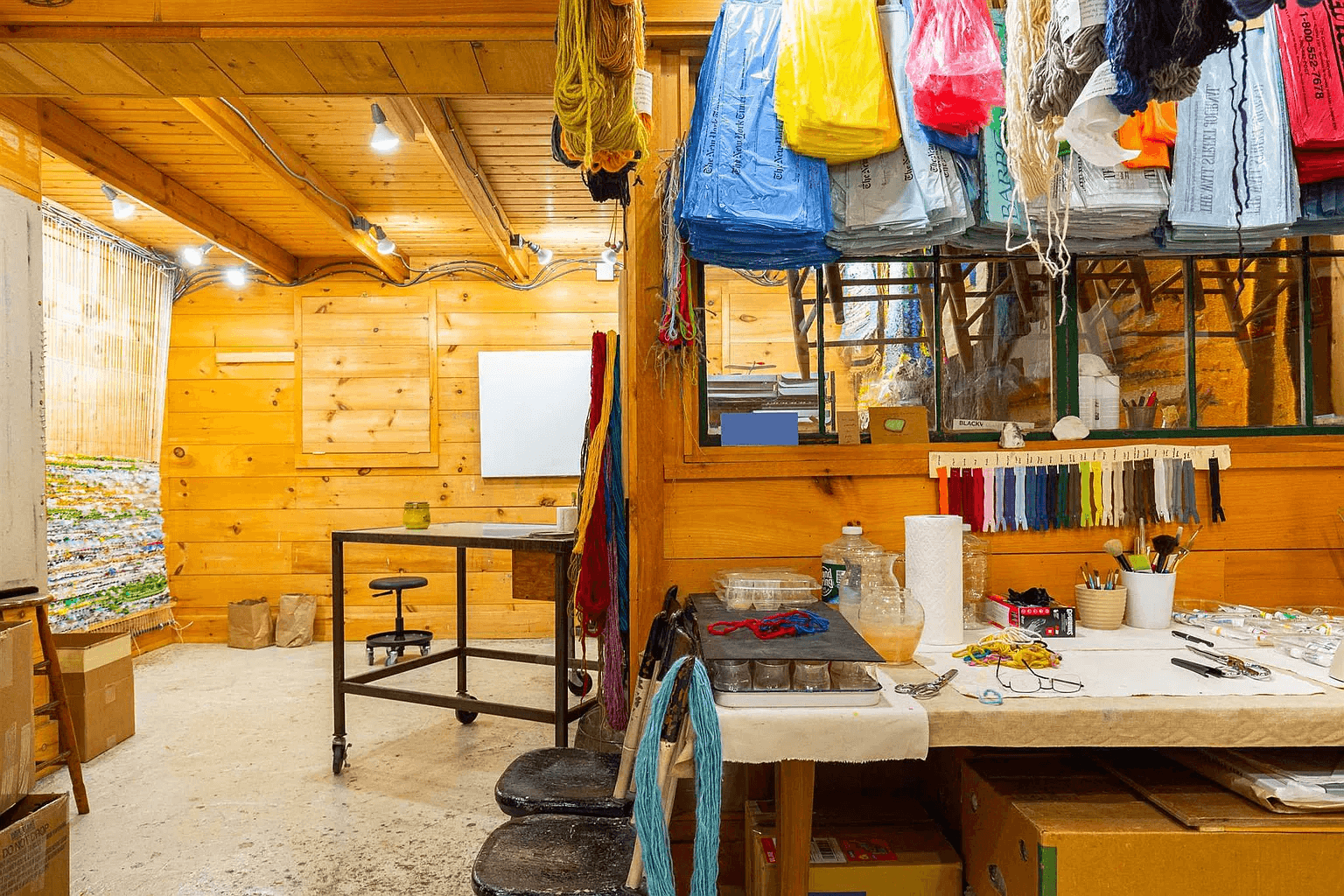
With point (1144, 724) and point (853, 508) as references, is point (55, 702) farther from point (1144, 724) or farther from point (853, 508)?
point (1144, 724)

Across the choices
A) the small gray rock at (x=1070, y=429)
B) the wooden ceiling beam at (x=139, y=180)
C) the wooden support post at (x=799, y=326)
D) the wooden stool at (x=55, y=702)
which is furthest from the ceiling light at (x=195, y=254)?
the small gray rock at (x=1070, y=429)

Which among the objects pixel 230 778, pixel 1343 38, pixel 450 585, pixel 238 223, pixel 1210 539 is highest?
pixel 238 223

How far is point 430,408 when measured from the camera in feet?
18.7

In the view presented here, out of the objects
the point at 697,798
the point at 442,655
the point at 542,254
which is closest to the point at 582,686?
the point at 442,655

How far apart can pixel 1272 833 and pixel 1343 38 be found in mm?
1830

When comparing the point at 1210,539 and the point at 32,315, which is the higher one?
the point at 32,315

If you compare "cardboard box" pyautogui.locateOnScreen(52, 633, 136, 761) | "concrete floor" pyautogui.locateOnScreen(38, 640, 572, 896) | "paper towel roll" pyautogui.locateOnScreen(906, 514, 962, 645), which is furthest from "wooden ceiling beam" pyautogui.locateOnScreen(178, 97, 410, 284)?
"paper towel roll" pyautogui.locateOnScreen(906, 514, 962, 645)

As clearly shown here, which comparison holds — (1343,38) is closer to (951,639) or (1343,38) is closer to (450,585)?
(951,639)

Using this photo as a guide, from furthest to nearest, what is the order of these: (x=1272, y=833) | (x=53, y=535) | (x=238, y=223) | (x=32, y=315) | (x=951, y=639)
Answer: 1. (x=238, y=223)
2. (x=53, y=535)
3. (x=32, y=315)
4. (x=951, y=639)
5. (x=1272, y=833)

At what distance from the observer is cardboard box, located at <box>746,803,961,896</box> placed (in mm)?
1667

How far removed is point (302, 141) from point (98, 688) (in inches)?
98.7

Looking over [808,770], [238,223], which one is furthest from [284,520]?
[808,770]

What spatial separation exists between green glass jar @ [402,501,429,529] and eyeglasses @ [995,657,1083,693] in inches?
105

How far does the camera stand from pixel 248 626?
541 centimetres
